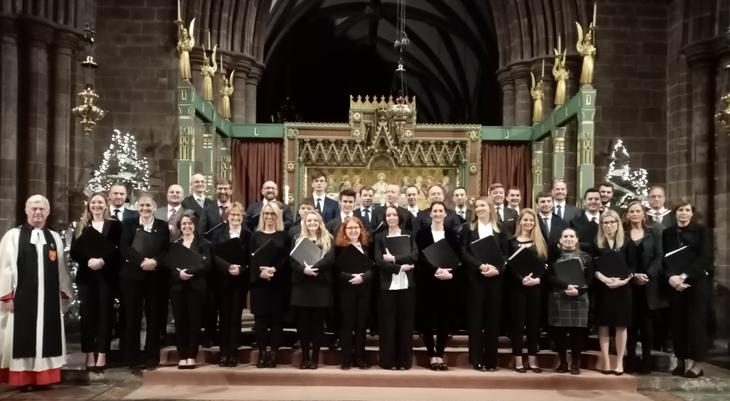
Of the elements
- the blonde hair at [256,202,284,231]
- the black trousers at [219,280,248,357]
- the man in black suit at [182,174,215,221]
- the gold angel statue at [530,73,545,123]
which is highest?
the gold angel statue at [530,73,545,123]

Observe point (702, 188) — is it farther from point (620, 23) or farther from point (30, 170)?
point (30, 170)

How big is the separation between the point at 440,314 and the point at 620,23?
803 centimetres

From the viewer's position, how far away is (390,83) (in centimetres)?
2934

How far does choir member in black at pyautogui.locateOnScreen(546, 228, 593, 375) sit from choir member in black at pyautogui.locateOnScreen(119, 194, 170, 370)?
3.37m

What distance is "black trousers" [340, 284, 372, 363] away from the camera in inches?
252

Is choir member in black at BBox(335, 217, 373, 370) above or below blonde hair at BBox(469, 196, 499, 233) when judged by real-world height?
below

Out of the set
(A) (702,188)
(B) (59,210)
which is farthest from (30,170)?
(A) (702,188)

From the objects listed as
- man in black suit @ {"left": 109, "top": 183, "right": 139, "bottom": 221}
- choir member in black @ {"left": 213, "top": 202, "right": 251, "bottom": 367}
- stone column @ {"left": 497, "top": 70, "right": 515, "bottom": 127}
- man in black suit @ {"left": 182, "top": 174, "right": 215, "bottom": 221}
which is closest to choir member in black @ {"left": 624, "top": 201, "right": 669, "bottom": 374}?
choir member in black @ {"left": 213, "top": 202, "right": 251, "bottom": 367}

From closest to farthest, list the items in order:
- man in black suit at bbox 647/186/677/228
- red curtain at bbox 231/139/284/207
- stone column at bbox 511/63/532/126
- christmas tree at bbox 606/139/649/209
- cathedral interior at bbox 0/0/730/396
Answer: man in black suit at bbox 647/186/677/228 < cathedral interior at bbox 0/0/730/396 < christmas tree at bbox 606/139/649/209 < red curtain at bbox 231/139/284/207 < stone column at bbox 511/63/532/126

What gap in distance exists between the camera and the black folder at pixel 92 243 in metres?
6.28

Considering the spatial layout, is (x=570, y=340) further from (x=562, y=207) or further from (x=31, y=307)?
(x=31, y=307)

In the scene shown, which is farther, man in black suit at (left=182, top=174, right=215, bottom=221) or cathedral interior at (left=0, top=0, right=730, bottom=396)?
cathedral interior at (left=0, top=0, right=730, bottom=396)

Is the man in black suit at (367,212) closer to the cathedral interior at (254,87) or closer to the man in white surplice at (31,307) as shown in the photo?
the man in white surplice at (31,307)

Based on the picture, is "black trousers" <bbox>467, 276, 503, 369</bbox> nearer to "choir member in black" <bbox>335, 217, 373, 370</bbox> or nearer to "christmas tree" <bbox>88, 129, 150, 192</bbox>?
"choir member in black" <bbox>335, 217, 373, 370</bbox>
